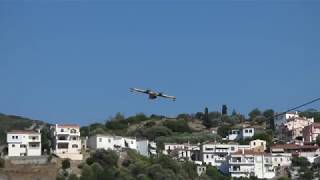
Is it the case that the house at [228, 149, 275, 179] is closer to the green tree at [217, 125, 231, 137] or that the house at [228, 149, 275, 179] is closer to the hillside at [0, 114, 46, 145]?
the green tree at [217, 125, 231, 137]

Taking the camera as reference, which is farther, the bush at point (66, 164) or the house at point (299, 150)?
the house at point (299, 150)

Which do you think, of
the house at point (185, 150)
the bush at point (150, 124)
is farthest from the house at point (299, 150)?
the bush at point (150, 124)

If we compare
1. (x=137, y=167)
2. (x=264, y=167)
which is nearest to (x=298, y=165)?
(x=264, y=167)

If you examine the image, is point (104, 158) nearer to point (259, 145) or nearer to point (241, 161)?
point (241, 161)

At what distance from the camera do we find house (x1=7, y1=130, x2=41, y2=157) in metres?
87.1

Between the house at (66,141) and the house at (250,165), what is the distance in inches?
761

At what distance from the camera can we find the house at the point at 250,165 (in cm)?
9719

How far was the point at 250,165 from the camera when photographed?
98.3 metres

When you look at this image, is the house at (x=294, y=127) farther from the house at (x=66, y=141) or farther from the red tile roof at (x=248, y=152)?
the house at (x=66, y=141)

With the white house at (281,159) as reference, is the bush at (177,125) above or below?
above

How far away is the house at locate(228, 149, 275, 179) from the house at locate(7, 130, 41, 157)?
2393 cm

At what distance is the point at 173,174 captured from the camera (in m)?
80.4

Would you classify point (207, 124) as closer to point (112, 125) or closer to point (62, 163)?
point (112, 125)

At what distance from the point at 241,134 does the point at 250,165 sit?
22053 millimetres
